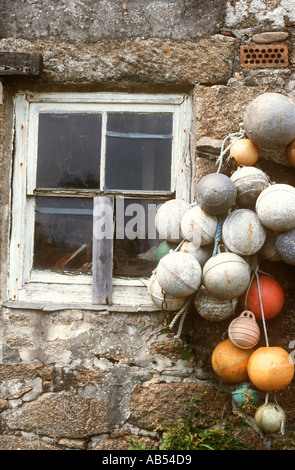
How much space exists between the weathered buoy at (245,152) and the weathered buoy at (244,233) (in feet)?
1.03

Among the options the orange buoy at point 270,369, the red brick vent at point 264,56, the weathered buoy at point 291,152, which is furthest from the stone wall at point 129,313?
the orange buoy at point 270,369

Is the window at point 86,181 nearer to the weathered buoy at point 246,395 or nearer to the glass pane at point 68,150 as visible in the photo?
the glass pane at point 68,150

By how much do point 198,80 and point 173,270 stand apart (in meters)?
1.28

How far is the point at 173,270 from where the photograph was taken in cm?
245

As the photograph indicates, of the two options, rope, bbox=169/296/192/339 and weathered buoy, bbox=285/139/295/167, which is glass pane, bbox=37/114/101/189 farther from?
weathered buoy, bbox=285/139/295/167

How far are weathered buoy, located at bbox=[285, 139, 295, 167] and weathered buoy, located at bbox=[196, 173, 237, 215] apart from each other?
406 millimetres

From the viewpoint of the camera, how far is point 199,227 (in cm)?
255

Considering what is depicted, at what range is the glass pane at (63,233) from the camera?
3090 mm

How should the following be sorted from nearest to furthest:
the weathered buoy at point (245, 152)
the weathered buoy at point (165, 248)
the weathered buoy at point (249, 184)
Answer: the weathered buoy at point (249, 184) < the weathered buoy at point (245, 152) < the weathered buoy at point (165, 248)

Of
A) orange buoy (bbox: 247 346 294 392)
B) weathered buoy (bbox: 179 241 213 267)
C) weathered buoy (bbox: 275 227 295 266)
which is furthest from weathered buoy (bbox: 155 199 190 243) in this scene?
orange buoy (bbox: 247 346 294 392)

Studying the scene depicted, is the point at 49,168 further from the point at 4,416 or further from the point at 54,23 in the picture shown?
the point at 4,416

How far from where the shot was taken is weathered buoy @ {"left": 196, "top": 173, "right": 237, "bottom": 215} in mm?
2459

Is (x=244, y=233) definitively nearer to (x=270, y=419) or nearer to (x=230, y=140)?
(x=230, y=140)

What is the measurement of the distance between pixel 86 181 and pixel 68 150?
248 mm
